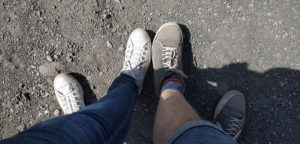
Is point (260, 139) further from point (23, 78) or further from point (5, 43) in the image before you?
point (5, 43)

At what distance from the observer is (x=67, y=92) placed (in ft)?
6.32

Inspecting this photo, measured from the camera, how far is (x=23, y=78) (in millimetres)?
1935

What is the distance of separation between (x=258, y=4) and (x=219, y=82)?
2.58ft

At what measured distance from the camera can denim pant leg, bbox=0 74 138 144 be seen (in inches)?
37.5

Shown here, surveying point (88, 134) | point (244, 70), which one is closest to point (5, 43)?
point (88, 134)

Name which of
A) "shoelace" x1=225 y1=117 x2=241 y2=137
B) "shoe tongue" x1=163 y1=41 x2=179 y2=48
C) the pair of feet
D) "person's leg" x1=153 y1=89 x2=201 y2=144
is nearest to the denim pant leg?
"person's leg" x1=153 y1=89 x2=201 y2=144

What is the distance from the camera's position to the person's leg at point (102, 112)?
3.21 ft

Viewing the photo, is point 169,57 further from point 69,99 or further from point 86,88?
point 69,99

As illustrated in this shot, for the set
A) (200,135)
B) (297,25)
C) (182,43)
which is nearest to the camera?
(200,135)

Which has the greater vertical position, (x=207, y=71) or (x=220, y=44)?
(x=220, y=44)

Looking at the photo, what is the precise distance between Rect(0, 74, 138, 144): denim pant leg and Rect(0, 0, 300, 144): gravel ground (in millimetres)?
528

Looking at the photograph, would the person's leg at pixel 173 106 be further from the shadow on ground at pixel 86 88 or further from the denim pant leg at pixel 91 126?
the shadow on ground at pixel 86 88

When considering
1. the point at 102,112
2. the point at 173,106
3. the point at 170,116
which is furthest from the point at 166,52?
the point at 102,112

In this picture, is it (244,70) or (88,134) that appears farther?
(244,70)
